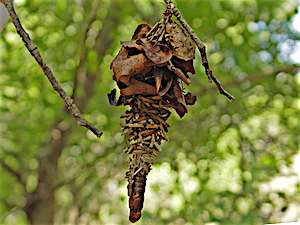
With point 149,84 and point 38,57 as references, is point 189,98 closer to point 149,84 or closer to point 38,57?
point 149,84

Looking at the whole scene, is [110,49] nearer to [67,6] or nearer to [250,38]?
[67,6]

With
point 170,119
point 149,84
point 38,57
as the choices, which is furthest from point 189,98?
point 170,119

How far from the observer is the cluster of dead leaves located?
1.02 ft

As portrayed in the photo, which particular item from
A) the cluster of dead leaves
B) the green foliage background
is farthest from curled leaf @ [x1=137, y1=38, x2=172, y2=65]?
the green foliage background

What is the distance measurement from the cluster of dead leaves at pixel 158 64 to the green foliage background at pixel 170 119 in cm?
138

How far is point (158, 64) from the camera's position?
11.9 inches

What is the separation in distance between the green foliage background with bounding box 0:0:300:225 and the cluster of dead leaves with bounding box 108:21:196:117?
4.53 ft

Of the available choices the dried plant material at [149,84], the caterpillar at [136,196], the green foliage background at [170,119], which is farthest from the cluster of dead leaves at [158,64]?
the green foliage background at [170,119]

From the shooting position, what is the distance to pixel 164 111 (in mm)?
353

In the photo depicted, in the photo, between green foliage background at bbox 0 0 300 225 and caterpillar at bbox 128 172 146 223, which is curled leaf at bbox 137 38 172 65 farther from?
green foliage background at bbox 0 0 300 225

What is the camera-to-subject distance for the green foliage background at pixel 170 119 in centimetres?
171

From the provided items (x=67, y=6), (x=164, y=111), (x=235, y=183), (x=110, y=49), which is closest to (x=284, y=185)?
(x=235, y=183)

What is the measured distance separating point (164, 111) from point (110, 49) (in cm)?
155

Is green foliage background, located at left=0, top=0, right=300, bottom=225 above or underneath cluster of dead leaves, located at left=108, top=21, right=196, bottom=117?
above
